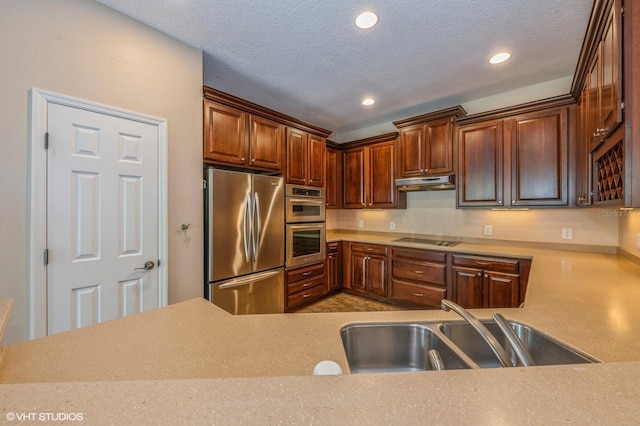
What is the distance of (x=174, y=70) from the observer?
→ 6.77ft

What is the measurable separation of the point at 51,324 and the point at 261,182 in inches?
72.5

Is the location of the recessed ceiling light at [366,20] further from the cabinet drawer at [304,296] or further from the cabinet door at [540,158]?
the cabinet drawer at [304,296]

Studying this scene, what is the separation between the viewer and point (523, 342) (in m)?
0.98

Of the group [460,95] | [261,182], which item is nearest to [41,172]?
A: [261,182]

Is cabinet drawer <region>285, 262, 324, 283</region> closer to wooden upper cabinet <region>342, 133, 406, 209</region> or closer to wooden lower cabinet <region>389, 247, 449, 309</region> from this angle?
wooden lower cabinet <region>389, 247, 449, 309</region>

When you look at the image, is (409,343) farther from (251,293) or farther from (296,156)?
(296,156)

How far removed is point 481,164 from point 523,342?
2405 mm

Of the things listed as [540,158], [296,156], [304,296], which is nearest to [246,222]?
[296,156]

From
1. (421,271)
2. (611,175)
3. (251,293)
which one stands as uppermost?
(611,175)

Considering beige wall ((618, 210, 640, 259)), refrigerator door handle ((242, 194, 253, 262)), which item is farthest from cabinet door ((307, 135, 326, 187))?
beige wall ((618, 210, 640, 259))

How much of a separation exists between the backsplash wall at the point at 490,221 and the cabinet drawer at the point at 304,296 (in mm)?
1458

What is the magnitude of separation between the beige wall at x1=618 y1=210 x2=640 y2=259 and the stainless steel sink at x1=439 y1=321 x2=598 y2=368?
1809 mm

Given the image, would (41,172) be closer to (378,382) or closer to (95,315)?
(95,315)

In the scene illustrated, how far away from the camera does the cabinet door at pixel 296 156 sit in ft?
10.1
